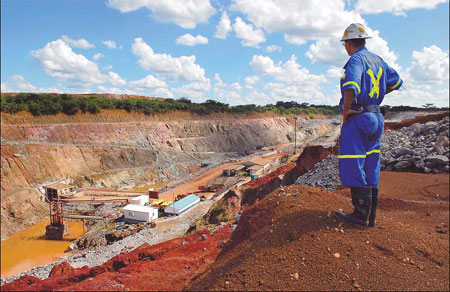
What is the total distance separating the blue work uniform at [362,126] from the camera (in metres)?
3.79

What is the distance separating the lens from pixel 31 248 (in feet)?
69.8

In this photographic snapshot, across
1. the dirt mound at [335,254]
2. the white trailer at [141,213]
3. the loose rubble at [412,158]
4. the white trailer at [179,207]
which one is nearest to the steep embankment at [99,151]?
the white trailer at [141,213]

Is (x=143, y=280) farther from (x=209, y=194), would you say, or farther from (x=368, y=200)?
(x=209, y=194)

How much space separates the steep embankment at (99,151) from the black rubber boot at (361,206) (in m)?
27.5

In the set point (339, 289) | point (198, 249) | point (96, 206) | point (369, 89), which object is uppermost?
point (369, 89)

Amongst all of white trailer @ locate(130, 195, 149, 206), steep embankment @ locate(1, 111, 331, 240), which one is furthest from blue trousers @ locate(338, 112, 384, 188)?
steep embankment @ locate(1, 111, 331, 240)

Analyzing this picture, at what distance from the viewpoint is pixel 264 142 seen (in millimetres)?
68250

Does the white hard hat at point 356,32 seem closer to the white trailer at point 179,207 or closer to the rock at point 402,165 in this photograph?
the rock at point 402,165

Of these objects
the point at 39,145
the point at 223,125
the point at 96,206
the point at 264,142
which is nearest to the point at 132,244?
the point at 96,206

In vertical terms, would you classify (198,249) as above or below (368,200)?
below

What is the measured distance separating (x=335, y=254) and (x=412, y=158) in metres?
5.13

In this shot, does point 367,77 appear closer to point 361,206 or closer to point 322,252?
point 361,206

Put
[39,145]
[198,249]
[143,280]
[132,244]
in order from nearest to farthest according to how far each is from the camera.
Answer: [143,280], [198,249], [132,244], [39,145]

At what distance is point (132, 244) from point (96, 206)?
1293cm
